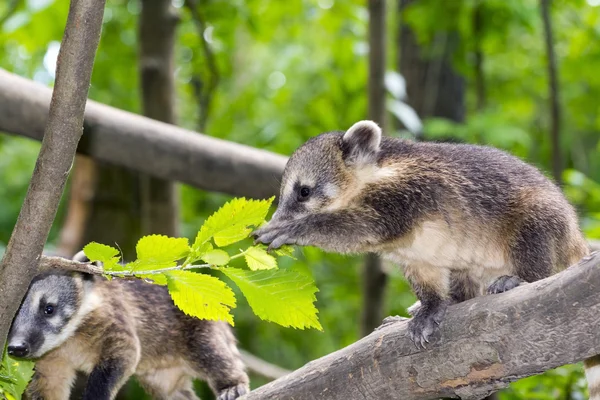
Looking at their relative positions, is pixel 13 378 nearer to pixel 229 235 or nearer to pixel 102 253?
pixel 102 253

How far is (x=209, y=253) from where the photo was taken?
9.53ft

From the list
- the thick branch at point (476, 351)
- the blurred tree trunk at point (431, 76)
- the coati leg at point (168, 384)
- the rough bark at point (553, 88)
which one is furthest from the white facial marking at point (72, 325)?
the blurred tree trunk at point (431, 76)

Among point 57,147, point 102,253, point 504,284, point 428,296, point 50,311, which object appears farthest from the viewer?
point 50,311

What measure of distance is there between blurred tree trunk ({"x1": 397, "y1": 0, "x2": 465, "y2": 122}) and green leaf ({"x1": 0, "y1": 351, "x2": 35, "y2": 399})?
20.6 ft

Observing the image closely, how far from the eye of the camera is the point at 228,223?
9.70ft

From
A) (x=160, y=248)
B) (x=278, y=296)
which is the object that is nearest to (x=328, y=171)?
(x=278, y=296)

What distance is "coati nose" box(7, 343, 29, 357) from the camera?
4.51m

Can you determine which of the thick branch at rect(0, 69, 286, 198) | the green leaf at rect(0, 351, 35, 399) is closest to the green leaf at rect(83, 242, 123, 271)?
the green leaf at rect(0, 351, 35, 399)

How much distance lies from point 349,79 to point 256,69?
417 centimetres

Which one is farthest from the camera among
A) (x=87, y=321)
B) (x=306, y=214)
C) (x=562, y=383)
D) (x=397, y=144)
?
(x=562, y=383)

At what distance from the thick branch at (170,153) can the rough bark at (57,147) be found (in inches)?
137

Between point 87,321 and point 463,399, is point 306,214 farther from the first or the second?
point 87,321

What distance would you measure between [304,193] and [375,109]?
2420mm

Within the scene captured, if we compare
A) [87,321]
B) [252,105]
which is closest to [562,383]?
[87,321]
